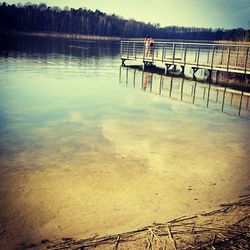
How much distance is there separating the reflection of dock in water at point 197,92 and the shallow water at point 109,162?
28 centimetres

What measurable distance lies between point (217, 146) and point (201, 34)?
203m

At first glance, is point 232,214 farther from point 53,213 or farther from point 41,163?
point 41,163

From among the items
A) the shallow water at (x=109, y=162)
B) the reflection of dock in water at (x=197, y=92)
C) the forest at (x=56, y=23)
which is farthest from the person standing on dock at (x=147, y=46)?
the forest at (x=56, y=23)

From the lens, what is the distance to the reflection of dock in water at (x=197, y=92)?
13.0 meters

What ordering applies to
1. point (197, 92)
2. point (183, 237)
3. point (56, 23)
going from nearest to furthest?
point (183, 237)
point (197, 92)
point (56, 23)

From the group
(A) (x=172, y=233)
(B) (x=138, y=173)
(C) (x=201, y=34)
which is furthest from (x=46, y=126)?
(C) (x=201, y=34)

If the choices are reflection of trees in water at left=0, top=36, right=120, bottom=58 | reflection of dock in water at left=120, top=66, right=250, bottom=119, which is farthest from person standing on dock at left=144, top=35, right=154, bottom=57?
reflection of trees in water at left=0, top=36, right=120, bottom=58

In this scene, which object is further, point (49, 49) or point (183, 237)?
point (49, 49)

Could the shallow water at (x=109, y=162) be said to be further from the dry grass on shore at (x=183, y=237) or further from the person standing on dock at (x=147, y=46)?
the person standing on dock at (x=147, y=46)

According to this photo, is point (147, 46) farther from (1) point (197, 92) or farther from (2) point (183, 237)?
(2) point (183, 237)

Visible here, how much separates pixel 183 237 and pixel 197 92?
13.2m

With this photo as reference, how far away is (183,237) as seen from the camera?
151 inches

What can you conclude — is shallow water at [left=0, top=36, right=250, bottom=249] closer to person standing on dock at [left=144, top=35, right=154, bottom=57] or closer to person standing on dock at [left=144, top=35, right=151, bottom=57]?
Result: person standing on dock at [left=144, top=35, right=154, bottom=57]

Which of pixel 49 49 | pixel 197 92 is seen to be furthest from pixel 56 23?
pixel 197 92
